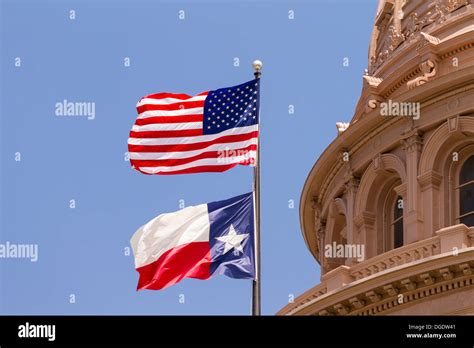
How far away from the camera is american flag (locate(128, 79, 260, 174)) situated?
3522 centimetres

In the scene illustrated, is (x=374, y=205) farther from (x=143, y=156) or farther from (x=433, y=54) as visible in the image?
(x=143, y=156)

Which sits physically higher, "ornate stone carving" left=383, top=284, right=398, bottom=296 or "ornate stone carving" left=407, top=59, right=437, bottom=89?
"ornate stone carving" left=407, top=59, right=437, bottom=89

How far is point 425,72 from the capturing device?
2114 inches

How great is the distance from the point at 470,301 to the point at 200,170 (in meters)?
11.0

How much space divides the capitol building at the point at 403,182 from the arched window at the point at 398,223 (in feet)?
0.13

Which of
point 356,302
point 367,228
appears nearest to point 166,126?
point 356,302

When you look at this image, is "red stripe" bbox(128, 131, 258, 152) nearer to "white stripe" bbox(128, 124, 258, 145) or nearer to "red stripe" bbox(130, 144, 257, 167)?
"white stripe" bbox(128, 124, 258, 145)

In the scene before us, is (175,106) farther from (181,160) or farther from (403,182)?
(403,182)

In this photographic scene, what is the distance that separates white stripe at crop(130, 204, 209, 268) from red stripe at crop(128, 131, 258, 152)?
1.22 metres

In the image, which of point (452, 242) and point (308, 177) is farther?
point (308, 177)

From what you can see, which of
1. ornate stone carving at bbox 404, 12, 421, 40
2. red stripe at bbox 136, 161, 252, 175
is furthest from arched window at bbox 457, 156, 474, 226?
red stripe at bbox 136, 161, 252, 175

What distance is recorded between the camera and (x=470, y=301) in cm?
4397

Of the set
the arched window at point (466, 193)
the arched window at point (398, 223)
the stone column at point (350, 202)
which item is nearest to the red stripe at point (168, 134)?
the arched window at point (466, 193)
